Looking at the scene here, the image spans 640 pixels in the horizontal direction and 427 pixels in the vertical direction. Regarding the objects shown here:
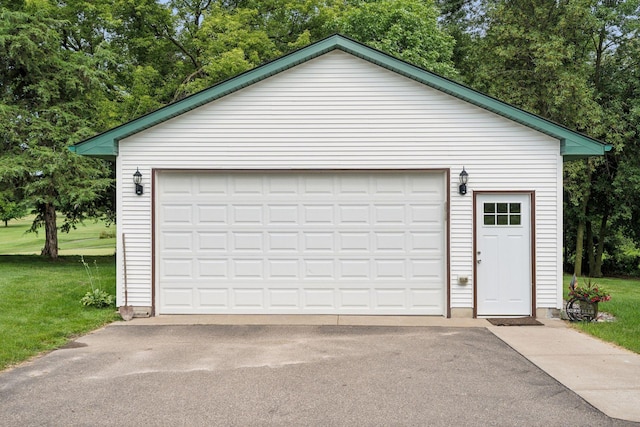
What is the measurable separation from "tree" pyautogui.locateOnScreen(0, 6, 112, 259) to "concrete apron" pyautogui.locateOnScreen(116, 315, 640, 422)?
30.3ft

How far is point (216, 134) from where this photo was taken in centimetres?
915

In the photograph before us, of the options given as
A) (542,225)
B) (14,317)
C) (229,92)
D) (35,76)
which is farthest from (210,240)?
(35,76)

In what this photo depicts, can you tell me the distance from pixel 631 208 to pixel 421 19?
10.6m

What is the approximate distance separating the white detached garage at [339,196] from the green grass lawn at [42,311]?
109 cm

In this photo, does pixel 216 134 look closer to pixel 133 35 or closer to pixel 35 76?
pixel 35 76

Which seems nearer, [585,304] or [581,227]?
[585,304]

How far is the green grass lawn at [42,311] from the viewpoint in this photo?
6.98 m

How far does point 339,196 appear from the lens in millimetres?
9227

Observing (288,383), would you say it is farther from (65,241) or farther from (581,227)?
(65,241)

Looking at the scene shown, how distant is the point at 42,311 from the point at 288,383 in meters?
5.73

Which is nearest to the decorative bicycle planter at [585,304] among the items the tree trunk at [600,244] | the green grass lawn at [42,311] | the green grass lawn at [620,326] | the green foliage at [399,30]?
the green grass lawn at [620,326]

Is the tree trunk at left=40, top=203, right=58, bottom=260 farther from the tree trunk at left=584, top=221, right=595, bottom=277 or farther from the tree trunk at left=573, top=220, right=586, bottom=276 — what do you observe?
the tree trunk at left=584, top=221, right=595, bottom=277

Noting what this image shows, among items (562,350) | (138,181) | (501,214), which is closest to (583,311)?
(501,214)

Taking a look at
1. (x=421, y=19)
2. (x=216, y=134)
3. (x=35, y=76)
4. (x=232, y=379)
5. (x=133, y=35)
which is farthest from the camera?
(x=133, y=35)
